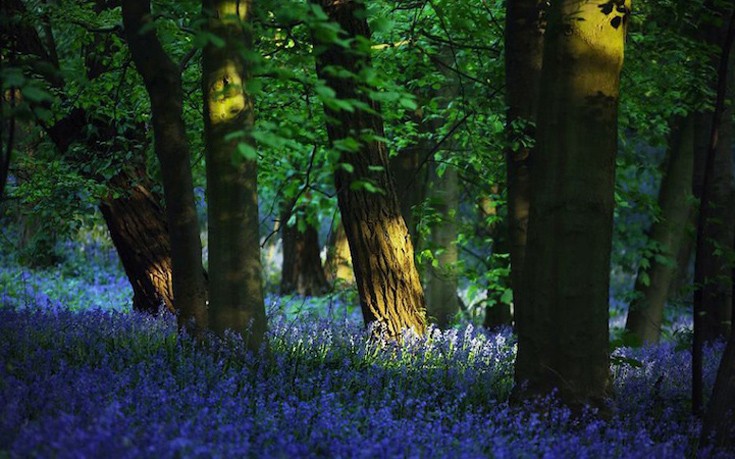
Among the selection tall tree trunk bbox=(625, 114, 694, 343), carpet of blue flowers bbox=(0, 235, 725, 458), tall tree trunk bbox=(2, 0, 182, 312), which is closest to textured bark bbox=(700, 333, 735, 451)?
carpet of blue flowers bbox=(0, 235, 725, 458)

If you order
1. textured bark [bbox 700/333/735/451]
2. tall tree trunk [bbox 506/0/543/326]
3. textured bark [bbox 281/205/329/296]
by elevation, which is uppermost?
tall tree trunk [bbox 506/0/543/326]

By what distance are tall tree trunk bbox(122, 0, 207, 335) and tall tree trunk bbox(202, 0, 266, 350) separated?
1.36 feet

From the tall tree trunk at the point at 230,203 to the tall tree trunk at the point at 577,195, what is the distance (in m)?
2.15

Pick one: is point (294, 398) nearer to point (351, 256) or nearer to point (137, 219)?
point (351, 256)

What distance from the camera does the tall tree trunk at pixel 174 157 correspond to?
6066mm

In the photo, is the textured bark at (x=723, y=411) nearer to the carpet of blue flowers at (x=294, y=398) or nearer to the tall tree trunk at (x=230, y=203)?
the carpet of blue flowers at (x=294, y=398)

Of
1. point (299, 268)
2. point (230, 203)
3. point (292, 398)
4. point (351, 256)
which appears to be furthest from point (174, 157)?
point (299, 268)

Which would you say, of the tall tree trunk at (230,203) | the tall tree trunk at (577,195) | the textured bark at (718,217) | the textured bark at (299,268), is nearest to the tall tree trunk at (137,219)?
the tall tree trunk at (230,203)

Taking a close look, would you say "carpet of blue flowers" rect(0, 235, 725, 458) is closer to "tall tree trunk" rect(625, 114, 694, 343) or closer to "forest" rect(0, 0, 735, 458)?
"forest" rect(0, 0, 735, 458)

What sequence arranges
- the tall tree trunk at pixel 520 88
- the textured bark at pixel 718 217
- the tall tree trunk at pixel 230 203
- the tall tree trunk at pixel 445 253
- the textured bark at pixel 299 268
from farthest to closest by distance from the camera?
1. the textured bark at pixel 299 268
2. the tall tree trunk at pixel 445 253
3. the textured bark at pixel 718 217
4. the tall tree trunk at pixel 520 88
5. the tall tree trunk at pixel 230 203

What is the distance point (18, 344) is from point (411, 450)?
3.44 meters

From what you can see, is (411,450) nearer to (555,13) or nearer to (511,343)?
(555,13)

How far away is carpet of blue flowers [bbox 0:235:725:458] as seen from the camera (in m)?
3.79

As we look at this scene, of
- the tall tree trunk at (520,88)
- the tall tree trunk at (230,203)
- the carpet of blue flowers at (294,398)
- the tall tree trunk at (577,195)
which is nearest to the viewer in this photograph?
the carpet of blue flowers at (294,398)
